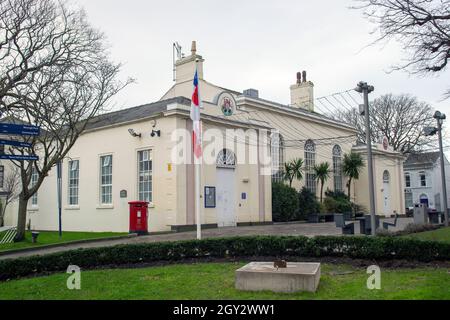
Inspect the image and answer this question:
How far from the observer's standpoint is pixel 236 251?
1116 centimetres

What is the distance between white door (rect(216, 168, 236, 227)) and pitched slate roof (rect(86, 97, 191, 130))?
12.5 feet

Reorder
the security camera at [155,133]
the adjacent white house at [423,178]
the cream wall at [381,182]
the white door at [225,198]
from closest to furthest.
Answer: the security camera at [155,133] → the white door at [225,198] → the cream wall at [381,182] → the adjacent white house at [423,178]

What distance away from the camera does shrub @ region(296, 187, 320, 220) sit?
27.9 metres

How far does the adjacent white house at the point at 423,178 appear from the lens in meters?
58.2

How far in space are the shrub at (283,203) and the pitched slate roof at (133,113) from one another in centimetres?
782

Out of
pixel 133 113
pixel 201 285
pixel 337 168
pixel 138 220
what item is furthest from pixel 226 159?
pixel 337 168

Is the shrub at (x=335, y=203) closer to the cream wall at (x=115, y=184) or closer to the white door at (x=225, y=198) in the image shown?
the white door at (x=225, y=198)

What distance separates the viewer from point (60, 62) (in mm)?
16266

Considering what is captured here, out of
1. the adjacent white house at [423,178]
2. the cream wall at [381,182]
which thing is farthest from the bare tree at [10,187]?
the adjacent white house at [423,178]

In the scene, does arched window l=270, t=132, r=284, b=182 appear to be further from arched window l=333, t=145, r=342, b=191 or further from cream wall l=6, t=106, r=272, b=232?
arched window l=333, t=145, r=342, b=191

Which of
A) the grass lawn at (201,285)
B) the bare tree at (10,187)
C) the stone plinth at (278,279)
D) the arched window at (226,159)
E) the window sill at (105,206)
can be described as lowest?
the grass lawn at (201,285)
